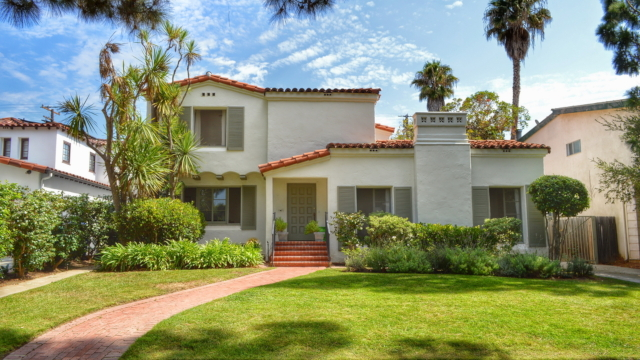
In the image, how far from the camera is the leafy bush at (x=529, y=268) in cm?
1068

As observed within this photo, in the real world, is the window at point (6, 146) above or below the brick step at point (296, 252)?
above

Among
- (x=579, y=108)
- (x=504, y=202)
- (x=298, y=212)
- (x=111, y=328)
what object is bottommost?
(x=111, y=328)

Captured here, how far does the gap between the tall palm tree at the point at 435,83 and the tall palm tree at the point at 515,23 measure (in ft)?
14.1

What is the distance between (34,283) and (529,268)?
11908 mm

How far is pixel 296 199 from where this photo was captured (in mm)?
16297

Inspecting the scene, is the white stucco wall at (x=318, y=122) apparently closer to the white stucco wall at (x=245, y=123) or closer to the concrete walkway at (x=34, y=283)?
the white stucco wall at (x=245, y=123)

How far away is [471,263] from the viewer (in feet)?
36.1

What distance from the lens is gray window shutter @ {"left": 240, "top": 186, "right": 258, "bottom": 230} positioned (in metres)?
16.5

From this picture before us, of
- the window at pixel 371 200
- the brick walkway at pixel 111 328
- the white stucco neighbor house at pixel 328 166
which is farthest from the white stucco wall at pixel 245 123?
the brick walkway at pixel 111 328

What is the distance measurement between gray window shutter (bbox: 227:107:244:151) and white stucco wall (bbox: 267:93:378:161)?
1129 millimetres

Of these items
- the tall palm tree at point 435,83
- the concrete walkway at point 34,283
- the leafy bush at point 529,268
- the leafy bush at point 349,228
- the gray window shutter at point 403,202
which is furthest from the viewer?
the tall palm tree at point 435,83

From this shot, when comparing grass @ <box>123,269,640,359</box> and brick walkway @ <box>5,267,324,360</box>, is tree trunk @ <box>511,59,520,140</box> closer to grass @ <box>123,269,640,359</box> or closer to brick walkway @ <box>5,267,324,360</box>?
grass @ <box>123,269,640,359</box>

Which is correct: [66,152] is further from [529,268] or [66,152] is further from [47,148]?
[529,268]

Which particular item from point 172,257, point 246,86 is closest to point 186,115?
point 246,86
